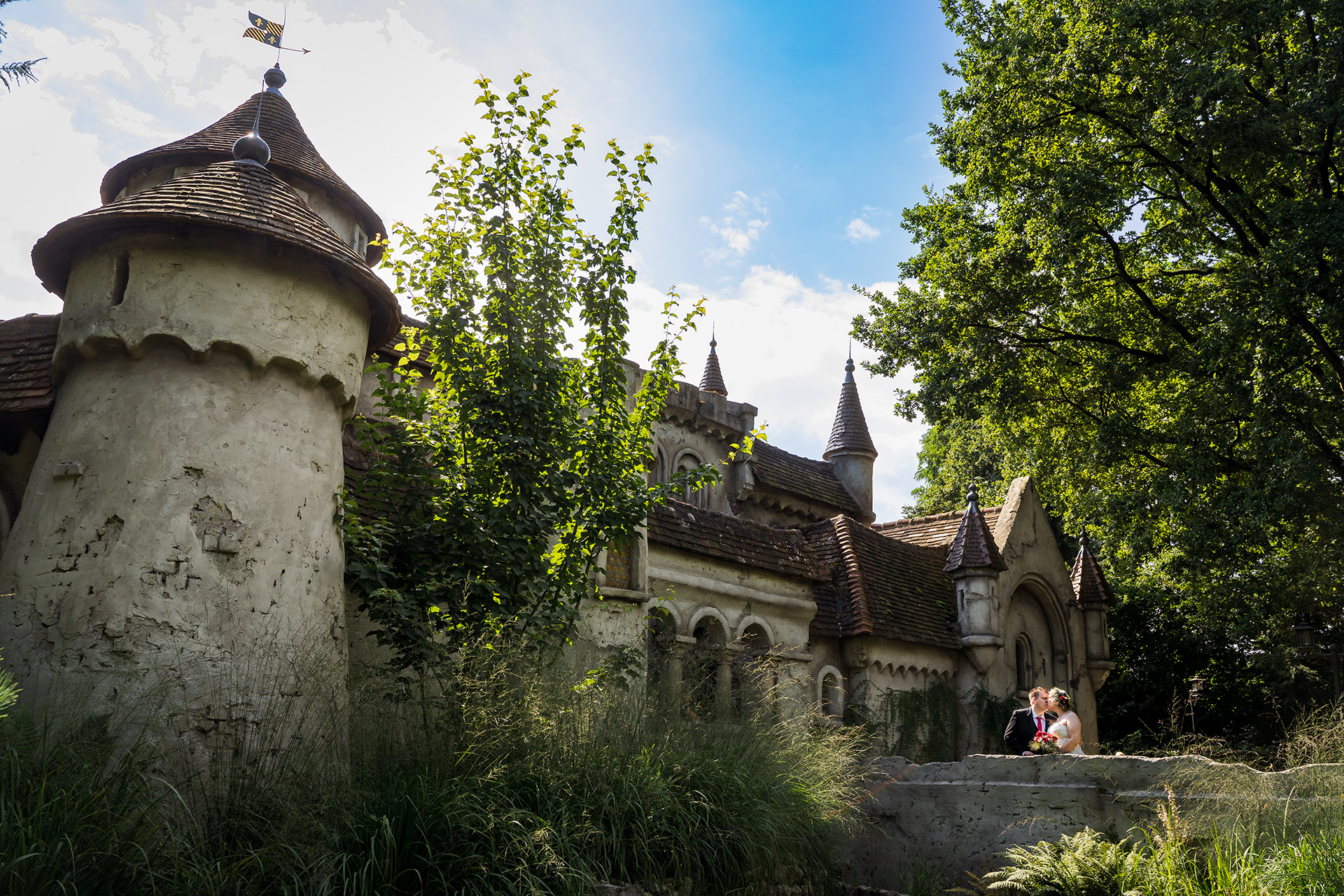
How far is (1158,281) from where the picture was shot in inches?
676

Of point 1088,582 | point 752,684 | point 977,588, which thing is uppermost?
point 1088,582

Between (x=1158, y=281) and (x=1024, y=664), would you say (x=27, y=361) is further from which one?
(x=1024, y=664)

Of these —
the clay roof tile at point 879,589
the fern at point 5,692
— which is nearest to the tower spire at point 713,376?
the clay roof tile at point 879,589

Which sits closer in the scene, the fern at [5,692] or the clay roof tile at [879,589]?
the fern at [5,692]

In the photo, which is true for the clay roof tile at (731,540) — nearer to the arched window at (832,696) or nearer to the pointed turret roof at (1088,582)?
the arched window at (832,696)

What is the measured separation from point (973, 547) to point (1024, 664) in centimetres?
363

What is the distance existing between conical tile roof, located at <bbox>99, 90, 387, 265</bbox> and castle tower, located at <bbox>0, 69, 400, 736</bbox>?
780 cm

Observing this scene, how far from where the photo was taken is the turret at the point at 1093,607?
22031 mm

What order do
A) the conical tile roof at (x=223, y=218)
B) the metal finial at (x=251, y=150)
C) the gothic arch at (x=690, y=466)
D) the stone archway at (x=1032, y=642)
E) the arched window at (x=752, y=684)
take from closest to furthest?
1. the conical tile roof at (x=223, y=218)
2. the metal finial at (x=251, y=150)
3. the arched window at (x=752, y=684)
4. the stone archway at (x=1032, y=642)
5. the gothic arch at (x=690, y=466)

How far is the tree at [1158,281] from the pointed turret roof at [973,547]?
5.66ft

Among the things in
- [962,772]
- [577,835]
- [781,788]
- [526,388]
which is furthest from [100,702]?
[962,772]

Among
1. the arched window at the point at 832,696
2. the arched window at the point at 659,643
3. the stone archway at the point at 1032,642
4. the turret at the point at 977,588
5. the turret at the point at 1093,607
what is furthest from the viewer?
the turret at the point at 1093,607

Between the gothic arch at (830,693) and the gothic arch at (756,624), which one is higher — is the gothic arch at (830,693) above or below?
below

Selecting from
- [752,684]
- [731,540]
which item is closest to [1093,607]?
[731,540]
